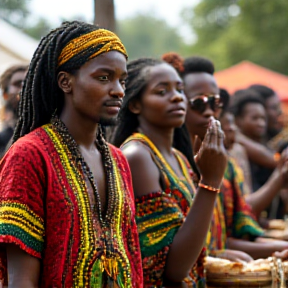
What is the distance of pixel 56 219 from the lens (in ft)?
8.32

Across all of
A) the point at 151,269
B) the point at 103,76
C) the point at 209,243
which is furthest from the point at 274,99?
the point at 103,76

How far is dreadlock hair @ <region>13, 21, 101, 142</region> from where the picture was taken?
274 centimetres

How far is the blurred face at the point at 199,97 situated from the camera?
4505mm

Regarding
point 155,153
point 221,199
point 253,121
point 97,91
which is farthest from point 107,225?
point 253,121

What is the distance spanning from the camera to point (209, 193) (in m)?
3.29

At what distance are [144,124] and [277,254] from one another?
1.20 m

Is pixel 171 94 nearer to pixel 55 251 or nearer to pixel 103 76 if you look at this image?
pixel 103 76

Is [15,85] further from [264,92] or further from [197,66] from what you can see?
[264,92]

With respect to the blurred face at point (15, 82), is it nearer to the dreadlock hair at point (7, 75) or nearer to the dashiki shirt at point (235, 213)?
the dreadlock hair at point (7, 75)

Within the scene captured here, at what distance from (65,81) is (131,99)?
1.24 meters

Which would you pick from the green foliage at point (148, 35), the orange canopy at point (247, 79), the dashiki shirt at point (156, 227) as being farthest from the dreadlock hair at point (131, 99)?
the green foliage at point (148, 35)

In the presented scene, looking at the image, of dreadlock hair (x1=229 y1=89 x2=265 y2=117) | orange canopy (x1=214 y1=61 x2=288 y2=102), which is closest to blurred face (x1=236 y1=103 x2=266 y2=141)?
dreadlock hair (x1=229 y1=89 x2=265 y2=117)

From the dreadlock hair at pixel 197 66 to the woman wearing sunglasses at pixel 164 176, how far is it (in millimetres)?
718

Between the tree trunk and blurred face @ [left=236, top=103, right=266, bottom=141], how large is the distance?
2.46 m
